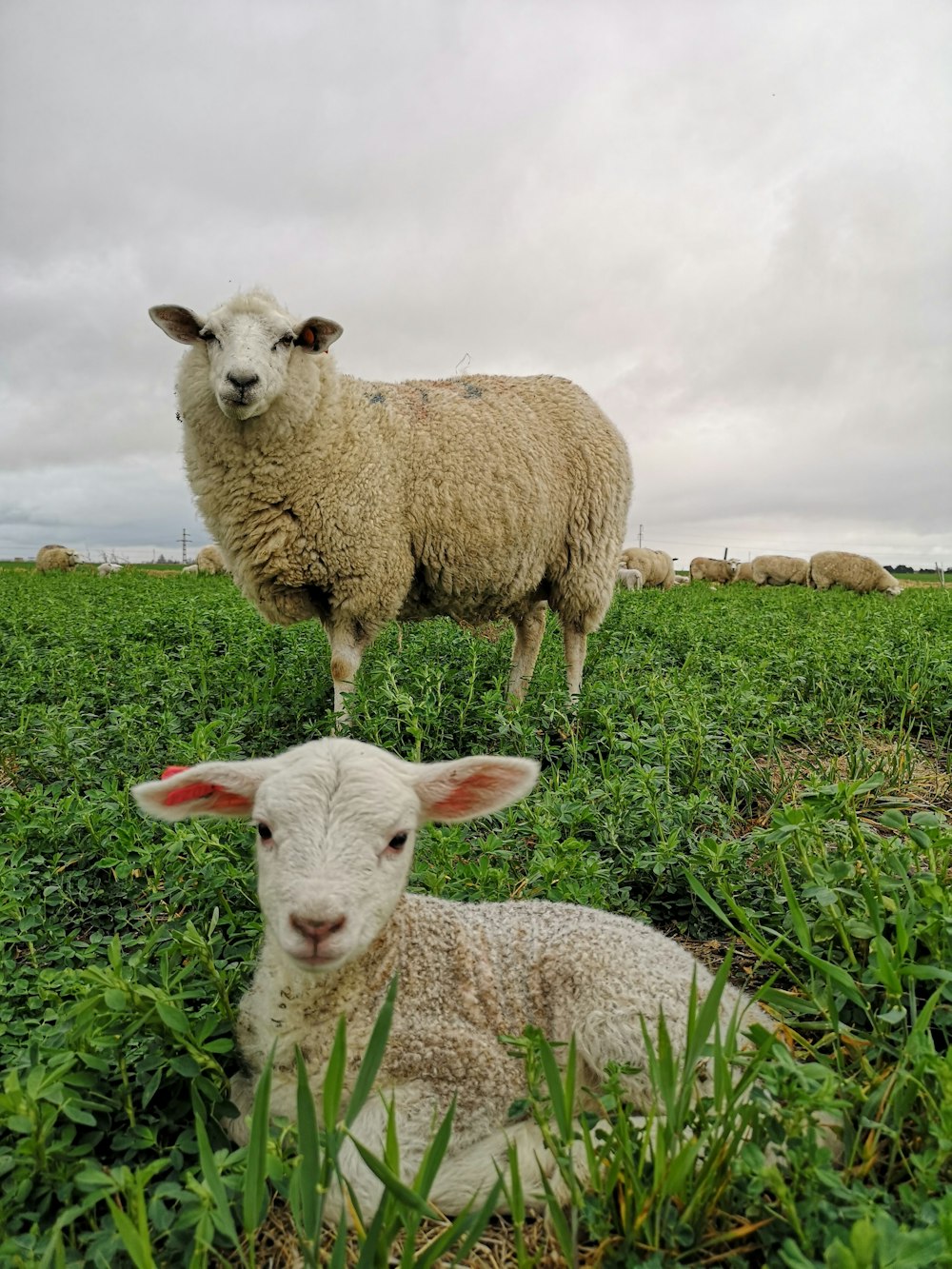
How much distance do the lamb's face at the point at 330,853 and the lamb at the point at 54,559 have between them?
3519 cm

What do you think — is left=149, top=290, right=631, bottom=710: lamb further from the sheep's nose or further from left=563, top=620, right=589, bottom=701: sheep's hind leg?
the sheep's nose

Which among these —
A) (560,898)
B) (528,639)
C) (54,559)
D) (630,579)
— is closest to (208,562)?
(54,559)

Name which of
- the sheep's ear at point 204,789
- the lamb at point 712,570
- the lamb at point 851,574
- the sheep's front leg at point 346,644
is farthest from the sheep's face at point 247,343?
the lamb at point 712,570

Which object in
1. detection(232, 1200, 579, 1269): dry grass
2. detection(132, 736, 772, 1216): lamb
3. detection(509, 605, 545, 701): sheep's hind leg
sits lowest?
detection(232, 1200, 579, 1269): dry grass

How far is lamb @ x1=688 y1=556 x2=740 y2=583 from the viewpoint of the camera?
36.7 m

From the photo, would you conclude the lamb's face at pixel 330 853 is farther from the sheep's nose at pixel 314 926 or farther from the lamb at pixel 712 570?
the lamb at pixel 712 570

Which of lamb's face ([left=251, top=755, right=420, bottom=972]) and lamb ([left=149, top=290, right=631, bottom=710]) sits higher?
lamb ([left=149, top=290, right=631, bottom=710])

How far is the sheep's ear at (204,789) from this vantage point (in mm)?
2170

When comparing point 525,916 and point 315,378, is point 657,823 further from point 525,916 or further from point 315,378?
point 315,378

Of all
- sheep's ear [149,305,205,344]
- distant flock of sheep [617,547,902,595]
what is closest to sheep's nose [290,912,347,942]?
sheep's ear [149,305,205,344]

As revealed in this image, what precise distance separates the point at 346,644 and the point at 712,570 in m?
33.7

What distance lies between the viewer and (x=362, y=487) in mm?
5461

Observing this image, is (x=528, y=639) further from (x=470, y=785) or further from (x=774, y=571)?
(x=774, y=571)

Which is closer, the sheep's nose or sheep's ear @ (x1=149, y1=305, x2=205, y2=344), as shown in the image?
the sheep's nose
